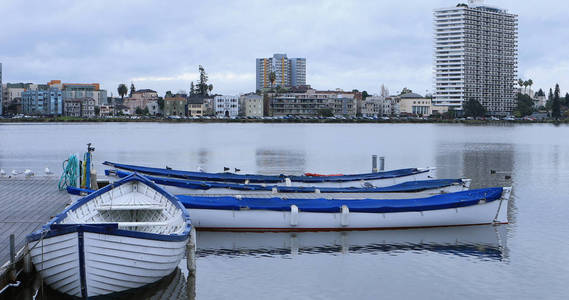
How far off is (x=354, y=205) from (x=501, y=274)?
20.2 feet

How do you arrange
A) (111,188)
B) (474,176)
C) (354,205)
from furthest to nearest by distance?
(474,176), (354,205), (111,188)

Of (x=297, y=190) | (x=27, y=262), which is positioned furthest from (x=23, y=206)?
(x=297, y=190)

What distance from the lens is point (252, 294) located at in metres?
15.9

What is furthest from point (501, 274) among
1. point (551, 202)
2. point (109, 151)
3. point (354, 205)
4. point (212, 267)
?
point (109, 151)

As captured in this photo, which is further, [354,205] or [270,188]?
[270,188]

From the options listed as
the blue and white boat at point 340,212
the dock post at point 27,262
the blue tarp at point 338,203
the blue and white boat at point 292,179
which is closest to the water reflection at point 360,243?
the blue and white boat at point 340,212

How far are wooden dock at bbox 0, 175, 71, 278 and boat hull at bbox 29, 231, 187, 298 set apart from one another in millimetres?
859

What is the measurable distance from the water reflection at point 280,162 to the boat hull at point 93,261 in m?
31.8

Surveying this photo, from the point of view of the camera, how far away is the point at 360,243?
832 inches

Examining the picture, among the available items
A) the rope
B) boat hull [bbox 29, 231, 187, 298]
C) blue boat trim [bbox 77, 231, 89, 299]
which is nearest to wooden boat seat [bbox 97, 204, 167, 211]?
boat hull [bbox 29, 231, 187, 298]

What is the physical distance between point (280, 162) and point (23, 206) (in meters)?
35.1

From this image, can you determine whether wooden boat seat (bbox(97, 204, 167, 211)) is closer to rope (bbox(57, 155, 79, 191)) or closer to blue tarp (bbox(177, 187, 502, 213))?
blue tarp (bbox(177, 187, 502, 213))

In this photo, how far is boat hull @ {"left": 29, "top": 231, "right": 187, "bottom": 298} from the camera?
12.5 metres

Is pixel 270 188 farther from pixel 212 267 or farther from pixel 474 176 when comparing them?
pixel 474 176
